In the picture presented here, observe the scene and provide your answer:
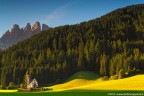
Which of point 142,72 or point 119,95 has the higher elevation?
point 142,72

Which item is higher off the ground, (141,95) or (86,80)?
(86,80)

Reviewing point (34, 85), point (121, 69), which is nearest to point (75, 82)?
point (121, 69)

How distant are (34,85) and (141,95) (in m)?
83.4

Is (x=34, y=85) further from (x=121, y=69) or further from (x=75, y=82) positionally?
(x=121, y=69)

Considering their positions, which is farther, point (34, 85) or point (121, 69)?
point (121, 69)

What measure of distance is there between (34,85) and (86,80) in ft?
161

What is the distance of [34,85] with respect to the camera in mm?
154875

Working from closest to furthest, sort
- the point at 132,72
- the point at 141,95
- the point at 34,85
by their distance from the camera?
1. the point at 141,95
2. the point at 34,85
3. the point at 132,72

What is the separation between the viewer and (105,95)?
77.4m

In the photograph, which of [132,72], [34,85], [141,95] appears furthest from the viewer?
[132,72]

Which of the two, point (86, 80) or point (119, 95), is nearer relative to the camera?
point (119, 95)

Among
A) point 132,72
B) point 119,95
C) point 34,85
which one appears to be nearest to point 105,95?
point 119,95

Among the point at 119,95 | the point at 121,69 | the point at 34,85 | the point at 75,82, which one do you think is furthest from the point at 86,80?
the point at 119,95

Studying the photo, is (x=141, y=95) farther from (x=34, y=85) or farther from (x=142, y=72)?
(x=142, y=72)
